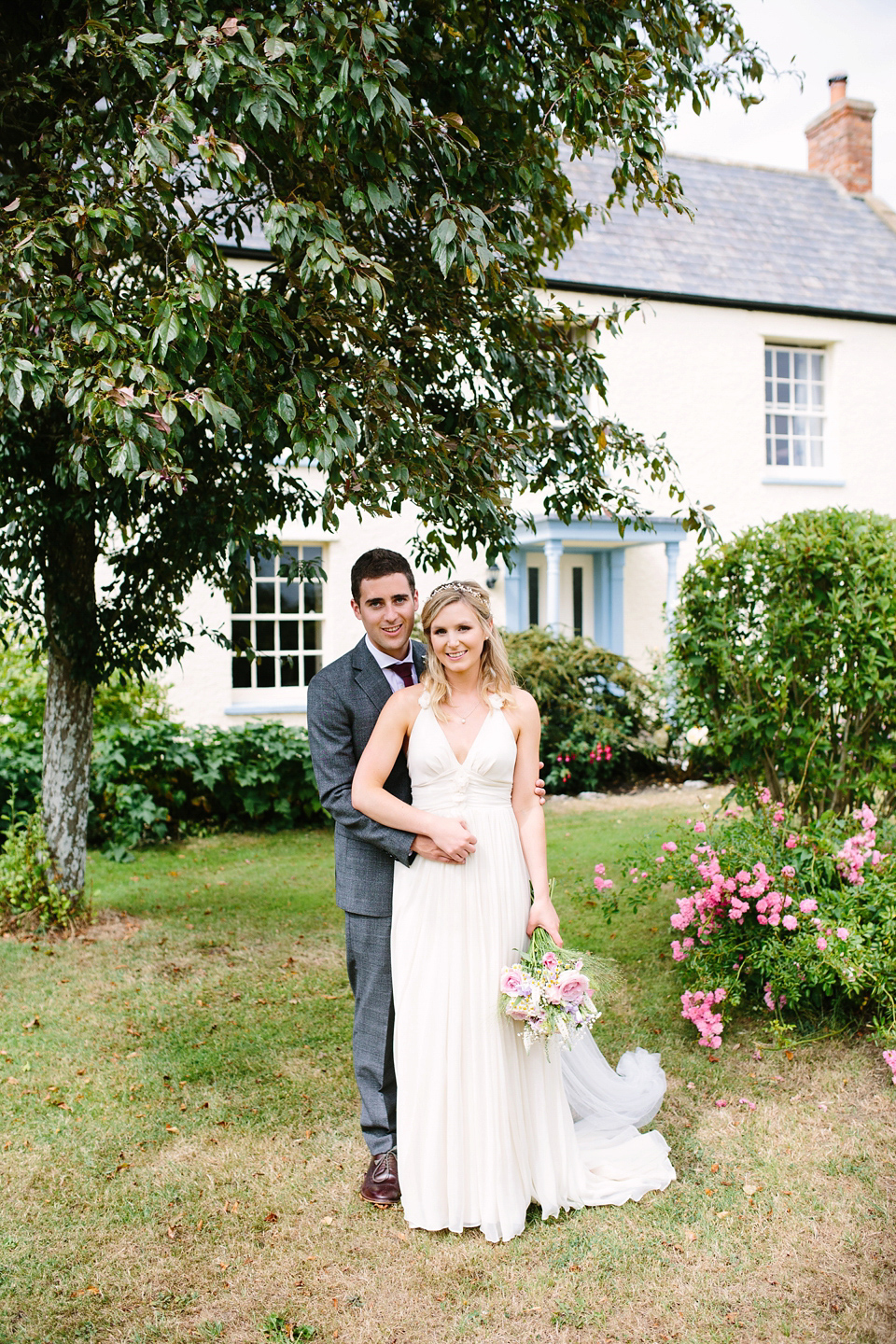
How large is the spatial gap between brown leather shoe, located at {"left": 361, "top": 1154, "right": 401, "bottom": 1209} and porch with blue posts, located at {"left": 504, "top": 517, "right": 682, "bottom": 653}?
354 inches

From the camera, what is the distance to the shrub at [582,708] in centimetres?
1128

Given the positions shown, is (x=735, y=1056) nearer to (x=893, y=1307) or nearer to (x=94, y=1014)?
(x=893, y=1307)

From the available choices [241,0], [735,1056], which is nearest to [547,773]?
[735,1056]

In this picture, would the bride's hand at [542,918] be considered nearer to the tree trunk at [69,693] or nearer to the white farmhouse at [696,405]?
the tree trunk at [69,693]

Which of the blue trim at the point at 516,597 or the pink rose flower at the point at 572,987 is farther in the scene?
the blue trim at the point at 516,597

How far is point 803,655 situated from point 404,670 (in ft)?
9.22

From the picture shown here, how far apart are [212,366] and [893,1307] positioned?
Answer: 3961 millimetres

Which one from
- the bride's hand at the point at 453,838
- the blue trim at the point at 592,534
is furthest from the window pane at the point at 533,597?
the bride's hand at the point at 453,838

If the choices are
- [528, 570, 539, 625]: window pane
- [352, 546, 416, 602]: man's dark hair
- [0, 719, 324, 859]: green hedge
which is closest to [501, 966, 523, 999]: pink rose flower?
[352, 546, 416, 602]: man's dark hair

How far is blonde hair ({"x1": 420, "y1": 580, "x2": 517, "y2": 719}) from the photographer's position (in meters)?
3.40

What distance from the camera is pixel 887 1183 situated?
3564mm

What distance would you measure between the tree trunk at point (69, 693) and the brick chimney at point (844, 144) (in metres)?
16.5

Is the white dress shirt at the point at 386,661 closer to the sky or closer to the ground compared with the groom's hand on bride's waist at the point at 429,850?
closer to the sky

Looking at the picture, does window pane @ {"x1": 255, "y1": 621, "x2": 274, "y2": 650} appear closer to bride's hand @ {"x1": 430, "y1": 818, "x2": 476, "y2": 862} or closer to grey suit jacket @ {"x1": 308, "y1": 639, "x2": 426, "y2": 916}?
grey suit jacket @ {"x1": 308, "y1": 639, "x2": 426, "y2": 916}
